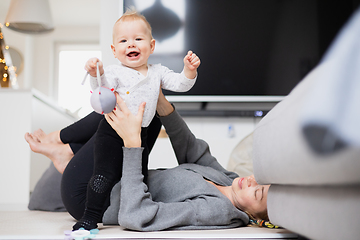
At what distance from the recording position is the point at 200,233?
2.98ft

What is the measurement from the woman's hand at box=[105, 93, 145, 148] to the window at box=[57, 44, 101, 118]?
462cm

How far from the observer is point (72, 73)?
221 inches

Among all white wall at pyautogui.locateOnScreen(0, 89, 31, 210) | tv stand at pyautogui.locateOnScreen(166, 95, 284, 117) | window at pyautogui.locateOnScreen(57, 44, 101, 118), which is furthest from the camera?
window at pyautogui.locateOnScreen(57, 44, 101, 118)

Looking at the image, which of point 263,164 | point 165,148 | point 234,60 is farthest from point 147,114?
point 234,60

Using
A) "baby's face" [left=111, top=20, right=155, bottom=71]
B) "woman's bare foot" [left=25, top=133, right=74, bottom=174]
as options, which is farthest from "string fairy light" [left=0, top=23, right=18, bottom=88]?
"baby's face" [left=111, top=20, right=155, bottom=71]

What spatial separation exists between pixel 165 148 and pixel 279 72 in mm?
1041

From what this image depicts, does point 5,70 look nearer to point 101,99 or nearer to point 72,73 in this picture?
point 101,99

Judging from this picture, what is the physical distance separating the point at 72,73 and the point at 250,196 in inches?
199

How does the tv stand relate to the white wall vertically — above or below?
above

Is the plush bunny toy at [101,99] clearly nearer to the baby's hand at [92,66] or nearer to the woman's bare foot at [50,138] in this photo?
the baby's hand at [92,66]

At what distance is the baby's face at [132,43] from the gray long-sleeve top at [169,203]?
1.05 feet

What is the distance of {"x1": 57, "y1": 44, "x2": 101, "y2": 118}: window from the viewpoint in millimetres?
5488

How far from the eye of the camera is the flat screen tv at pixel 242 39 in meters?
2.46

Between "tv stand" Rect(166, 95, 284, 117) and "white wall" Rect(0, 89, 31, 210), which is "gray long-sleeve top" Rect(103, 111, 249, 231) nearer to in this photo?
"white wall" Rect(0, 89, 31, 210)
